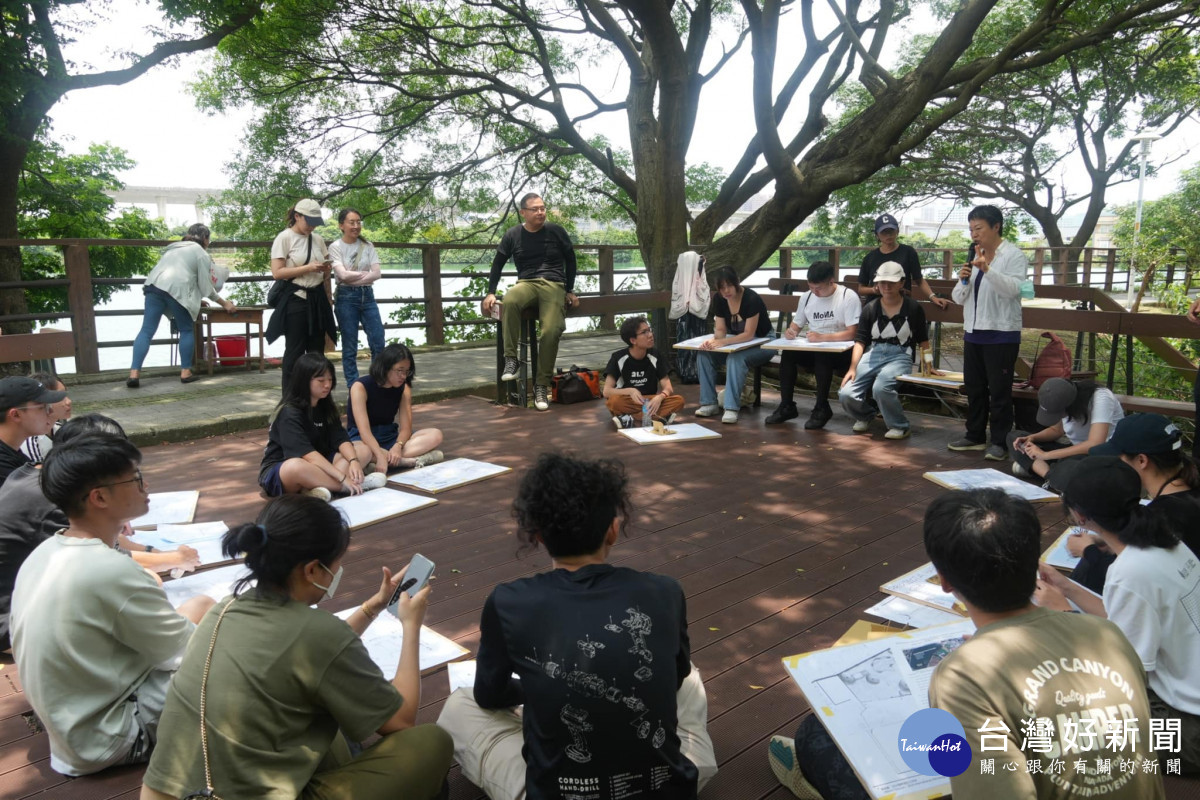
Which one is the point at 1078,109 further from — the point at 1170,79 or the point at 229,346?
the point at 229,346

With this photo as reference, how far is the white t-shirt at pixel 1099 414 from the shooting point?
4.17 meters

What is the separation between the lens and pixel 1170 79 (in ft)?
35.3

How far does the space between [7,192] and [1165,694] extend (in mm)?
11081

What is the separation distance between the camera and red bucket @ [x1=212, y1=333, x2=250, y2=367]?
27.0 feet

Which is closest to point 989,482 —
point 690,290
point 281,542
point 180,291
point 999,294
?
point 999,294

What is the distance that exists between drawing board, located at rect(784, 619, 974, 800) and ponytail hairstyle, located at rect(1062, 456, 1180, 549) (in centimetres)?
44

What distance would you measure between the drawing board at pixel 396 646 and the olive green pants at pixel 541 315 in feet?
13.6

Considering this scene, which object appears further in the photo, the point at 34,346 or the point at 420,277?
the point at 420,277

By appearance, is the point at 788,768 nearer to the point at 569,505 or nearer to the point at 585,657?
the point at 585,657

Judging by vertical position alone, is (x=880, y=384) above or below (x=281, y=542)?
below

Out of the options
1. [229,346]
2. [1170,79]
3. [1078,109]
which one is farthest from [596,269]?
[1078,109]

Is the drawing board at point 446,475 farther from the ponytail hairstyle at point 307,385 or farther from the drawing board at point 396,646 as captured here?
the drawing board at point 396,646

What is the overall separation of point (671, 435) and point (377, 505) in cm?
224

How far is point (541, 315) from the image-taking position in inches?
273
